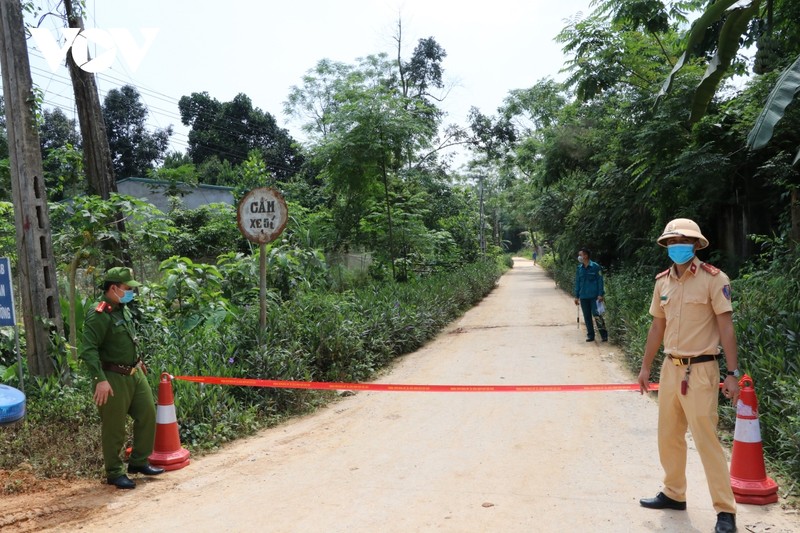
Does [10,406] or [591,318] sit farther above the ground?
[10,406]

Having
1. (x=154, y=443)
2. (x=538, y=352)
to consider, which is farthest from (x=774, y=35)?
(x=154, y=443)

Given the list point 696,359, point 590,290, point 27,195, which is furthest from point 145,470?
point 590,290

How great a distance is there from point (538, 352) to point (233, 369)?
5897 mm

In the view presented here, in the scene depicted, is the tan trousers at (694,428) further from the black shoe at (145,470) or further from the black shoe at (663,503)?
the black shoe at (145,470)

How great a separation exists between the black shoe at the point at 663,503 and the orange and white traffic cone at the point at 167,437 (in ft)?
12.0

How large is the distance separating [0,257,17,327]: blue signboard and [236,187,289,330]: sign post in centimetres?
252

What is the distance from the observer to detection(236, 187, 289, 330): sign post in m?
7.68

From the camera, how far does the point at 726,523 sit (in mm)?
3662

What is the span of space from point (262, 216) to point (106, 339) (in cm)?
305

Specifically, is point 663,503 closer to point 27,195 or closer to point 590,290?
point 27,195

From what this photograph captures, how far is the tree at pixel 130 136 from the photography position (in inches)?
1484

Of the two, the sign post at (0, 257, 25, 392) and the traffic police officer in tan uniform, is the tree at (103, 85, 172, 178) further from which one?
the traffic police officer in tan uniform

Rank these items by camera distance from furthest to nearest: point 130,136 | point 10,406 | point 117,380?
A: 1. point 130,136
2. point 117,380
3. point 10,406

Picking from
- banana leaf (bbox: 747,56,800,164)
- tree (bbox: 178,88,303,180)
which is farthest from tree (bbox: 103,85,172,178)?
banana leaf (bbox: 747,56,800,164)
